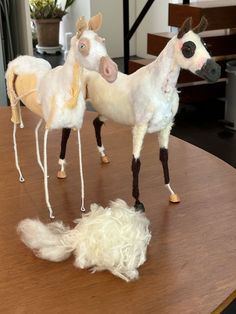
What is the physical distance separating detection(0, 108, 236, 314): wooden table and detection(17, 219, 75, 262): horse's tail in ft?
0.04

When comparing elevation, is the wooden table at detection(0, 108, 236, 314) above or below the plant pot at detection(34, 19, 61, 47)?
above

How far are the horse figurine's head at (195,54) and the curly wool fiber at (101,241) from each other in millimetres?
239

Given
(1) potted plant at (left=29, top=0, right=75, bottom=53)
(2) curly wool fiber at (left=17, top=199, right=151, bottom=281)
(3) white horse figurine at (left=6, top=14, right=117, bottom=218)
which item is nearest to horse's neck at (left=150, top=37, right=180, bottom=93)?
(3) white horse figurine at (left=6, top=14, right=117, bottom=218)

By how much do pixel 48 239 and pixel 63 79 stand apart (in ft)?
0.84

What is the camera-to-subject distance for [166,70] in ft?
2.52

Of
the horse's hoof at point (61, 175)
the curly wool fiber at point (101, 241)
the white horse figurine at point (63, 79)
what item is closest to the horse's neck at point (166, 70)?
the white horse figurine at point (63, 79)

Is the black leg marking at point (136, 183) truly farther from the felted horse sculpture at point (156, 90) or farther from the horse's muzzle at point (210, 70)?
the horse's muzzle at point (210, 70)

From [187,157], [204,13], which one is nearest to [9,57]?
[204,13]

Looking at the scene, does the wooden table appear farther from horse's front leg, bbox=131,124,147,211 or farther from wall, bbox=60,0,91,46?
wall, bbox=60,0,91,46

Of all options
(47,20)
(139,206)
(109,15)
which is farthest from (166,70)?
(47,20)

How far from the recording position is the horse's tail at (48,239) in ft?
2.34

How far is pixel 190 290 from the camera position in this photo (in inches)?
25.7

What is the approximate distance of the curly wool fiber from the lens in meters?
0.68

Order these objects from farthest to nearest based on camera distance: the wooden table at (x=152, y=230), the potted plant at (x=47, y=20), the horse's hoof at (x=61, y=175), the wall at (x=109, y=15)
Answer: the potted plant at (x=47, y=20) < the wall at (x=109, y=15) < the horse's hoof at (x=61, y=175) < the wooden table at (x=152, y=230)
